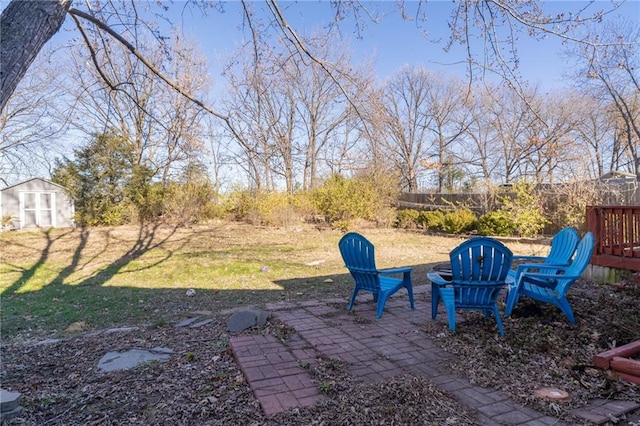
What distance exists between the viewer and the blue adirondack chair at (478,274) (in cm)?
318

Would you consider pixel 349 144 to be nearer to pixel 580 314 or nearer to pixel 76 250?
pixel 76 250

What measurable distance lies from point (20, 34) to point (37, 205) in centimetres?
1410

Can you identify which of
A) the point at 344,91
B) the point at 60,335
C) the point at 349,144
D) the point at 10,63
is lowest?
the point at 60,335

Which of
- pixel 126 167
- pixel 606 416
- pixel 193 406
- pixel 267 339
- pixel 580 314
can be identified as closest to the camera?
pixel 606 416

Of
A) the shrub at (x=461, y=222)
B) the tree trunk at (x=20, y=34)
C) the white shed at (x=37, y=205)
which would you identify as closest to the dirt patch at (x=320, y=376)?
the tree trunk at (x=20, y=34)

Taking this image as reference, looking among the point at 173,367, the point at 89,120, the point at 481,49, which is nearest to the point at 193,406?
the point at 173,367

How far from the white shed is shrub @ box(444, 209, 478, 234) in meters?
13.4

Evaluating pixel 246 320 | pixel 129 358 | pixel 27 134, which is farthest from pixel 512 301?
pixel 27 134

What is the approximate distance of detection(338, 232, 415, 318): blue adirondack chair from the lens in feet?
12.9

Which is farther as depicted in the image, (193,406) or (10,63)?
(193,406)

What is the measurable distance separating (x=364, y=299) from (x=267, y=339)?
1740mm

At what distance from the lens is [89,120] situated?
14.4m

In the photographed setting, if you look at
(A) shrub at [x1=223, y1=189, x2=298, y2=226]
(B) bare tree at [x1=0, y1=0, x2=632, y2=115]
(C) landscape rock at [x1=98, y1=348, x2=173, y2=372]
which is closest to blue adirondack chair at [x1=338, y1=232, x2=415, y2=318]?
(B) bare tree at [x1=0, y1=0, x2=632, y2=115]

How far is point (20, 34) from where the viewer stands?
6.37 ft
